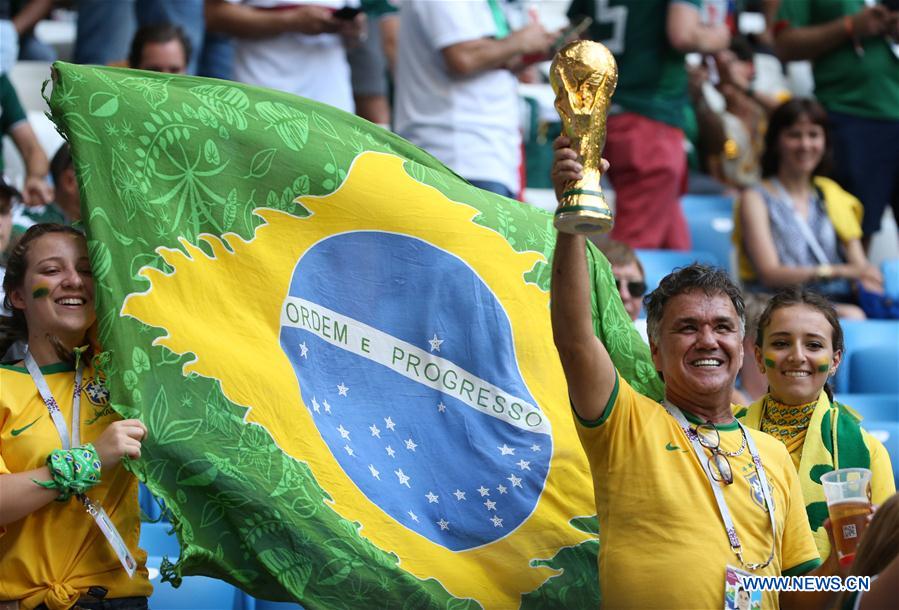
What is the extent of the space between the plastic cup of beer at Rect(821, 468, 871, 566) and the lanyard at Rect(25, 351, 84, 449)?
5.55ft

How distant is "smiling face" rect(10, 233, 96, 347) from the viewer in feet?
11.6

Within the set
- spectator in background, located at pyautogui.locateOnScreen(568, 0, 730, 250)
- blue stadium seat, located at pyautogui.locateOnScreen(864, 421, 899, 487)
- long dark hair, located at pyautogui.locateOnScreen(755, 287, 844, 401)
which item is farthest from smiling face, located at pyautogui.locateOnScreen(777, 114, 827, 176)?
long dark hair, located at pyautogui.locateOnScreen(755, 287, 844, 401)

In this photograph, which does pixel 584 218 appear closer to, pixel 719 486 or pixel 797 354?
pixel 719 486

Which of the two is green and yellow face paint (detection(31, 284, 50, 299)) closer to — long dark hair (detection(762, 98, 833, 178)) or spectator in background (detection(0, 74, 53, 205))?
spectator in background (detection(0, 74, 53, 205))

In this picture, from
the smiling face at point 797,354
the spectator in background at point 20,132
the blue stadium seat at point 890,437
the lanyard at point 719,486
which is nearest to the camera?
the lanyard at point 719,486

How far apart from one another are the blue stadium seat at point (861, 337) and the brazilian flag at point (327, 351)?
8.38 ft

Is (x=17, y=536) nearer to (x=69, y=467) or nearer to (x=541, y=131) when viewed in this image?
(x=69, y=467)

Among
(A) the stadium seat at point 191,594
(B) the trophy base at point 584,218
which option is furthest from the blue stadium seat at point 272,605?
(B) the trophy base at point 584,218

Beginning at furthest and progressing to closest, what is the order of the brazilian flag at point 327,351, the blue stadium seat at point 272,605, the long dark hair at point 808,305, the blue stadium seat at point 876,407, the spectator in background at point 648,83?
1. the spectator in background at point 648,83
2. the blue stadium seat at point 876,407
3. the blue stadium seat at point 272,605
4. the long dark hair at point 808,305
5. the brazilian flag at point 327,351

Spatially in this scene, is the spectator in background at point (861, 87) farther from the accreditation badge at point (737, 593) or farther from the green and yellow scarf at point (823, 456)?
the accreditation badge at point (737, 593)

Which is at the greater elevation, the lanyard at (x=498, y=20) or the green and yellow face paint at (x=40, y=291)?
the lanyard at (x=498, y=20)

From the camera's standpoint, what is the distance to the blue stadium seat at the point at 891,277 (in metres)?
6.91

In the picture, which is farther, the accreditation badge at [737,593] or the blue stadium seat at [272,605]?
the blue stadium seat at [272,605]

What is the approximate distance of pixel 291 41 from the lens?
6.14 meters
